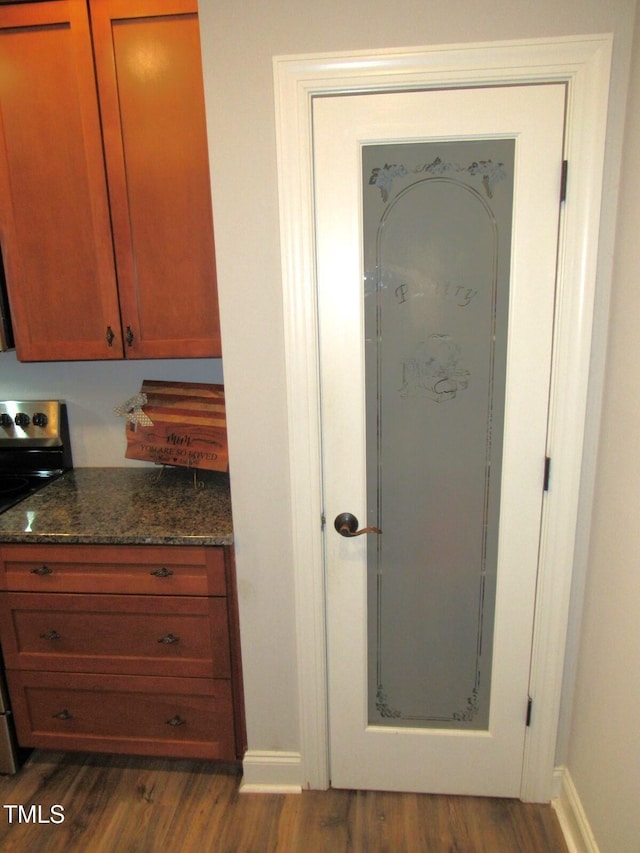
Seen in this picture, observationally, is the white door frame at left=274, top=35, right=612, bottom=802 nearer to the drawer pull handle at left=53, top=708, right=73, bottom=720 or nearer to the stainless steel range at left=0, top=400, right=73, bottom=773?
the drawer pull handle at left=53, top=708, right=73, bottom=720

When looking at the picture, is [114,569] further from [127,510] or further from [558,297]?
[558,297]

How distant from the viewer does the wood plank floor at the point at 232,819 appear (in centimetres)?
155

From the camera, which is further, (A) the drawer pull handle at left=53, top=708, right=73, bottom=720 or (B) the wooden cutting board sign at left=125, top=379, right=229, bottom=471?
(B) the wooden cutting board sign at left=125, top=379, right=229, bottom=471

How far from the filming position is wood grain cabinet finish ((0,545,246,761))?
1611 mm

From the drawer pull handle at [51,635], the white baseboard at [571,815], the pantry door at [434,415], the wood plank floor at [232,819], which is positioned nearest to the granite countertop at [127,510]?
the drawer pull handle at [51,635]

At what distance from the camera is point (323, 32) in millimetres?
1266

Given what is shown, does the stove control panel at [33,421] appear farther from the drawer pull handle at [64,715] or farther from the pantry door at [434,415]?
the pantry door at [434,415]

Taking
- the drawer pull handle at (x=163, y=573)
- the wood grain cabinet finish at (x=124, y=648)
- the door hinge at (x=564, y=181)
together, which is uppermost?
the door hinge at (x=564, y=181)

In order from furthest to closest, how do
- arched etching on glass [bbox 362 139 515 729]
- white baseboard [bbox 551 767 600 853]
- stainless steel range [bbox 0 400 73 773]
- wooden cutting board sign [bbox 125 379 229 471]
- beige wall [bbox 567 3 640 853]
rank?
stainless steel range [bbox 0 400 73 773] < wooden cutting board sign [bbox 125 379 229 471] < white baseboard [bbox 551 767 600 853] < arched etching on glass [bbox 362 139 515 729] < beige wall [bbox 567 3 640 853]

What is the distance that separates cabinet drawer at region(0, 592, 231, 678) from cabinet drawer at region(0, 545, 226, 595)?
0.03 m

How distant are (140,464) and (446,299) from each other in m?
1.43

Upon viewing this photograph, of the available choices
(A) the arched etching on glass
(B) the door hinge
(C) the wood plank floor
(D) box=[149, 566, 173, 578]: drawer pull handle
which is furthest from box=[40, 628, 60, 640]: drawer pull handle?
(B) the door hinge

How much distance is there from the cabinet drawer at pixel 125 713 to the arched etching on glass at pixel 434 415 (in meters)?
0.53

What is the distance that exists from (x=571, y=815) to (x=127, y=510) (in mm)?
1652
